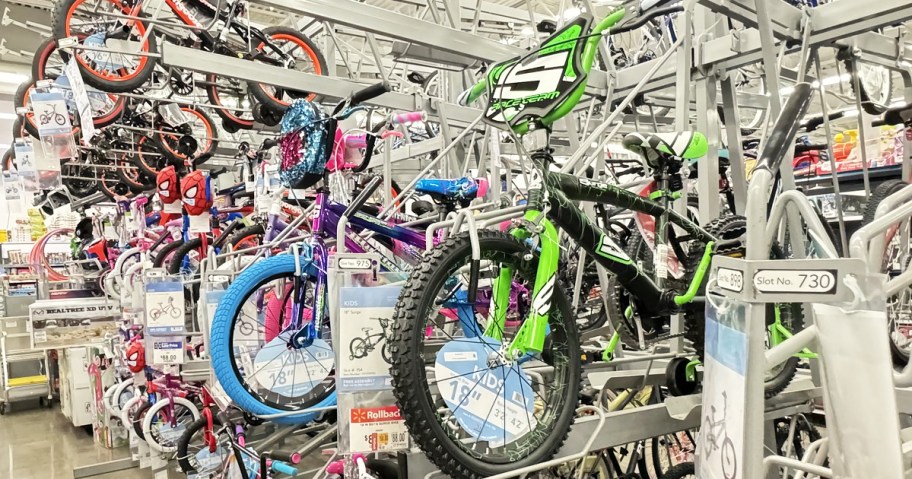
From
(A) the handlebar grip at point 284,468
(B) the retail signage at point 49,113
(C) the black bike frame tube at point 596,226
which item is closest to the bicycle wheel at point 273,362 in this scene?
(A) the handlebar grip at point 284,468

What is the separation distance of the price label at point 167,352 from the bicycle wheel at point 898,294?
10.6 ft

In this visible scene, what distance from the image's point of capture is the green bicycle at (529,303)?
131cm

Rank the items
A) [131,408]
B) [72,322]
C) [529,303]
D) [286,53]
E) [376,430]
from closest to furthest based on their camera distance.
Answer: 1. [376,430]
2. [529,303]
3. [286,53]
4. [131,408]
5. [72,322]

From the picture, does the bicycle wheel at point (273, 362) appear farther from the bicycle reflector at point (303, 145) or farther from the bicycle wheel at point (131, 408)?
the bicycle wheel at point (131, 408)

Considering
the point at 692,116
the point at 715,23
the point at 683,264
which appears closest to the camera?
the point at 683,264

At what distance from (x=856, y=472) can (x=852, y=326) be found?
0.48ft

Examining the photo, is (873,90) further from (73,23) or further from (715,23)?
(73,23)

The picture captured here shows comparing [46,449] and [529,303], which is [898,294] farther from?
[46,449]

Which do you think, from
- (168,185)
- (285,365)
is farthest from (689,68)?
(168,185)

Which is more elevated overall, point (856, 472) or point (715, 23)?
point (715, 23)

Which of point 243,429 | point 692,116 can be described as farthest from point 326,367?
point 692,116

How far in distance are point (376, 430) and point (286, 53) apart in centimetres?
305

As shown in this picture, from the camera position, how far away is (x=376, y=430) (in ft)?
4.49

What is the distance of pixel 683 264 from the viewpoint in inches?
78.8
